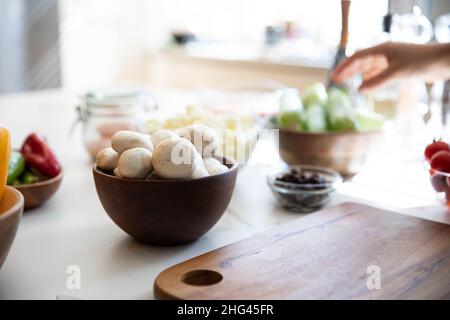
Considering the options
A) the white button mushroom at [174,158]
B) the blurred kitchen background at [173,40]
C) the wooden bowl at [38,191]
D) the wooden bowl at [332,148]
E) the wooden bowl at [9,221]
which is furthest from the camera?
the blurred kitchen background at [173,40]

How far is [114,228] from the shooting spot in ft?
3.25

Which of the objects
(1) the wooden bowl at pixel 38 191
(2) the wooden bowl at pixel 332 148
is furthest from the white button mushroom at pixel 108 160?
(2) the wooden bowl at pixel 332 148

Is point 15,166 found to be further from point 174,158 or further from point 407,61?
point 407,61

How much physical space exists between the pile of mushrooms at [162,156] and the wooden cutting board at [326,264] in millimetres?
121

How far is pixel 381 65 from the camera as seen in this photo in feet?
4.59

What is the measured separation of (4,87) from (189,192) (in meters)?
3.10

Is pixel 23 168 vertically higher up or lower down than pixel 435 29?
lower down

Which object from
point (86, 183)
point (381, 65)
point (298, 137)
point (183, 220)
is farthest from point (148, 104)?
point (183, 220)

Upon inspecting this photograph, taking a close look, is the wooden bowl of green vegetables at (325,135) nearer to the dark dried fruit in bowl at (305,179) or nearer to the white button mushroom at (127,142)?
the dark dried fruit in bowl at (305,179)

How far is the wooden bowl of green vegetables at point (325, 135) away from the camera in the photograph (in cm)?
126

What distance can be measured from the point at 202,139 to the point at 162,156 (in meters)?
0.11

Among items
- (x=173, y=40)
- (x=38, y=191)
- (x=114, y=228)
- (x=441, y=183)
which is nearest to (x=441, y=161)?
(x=441, y=183)

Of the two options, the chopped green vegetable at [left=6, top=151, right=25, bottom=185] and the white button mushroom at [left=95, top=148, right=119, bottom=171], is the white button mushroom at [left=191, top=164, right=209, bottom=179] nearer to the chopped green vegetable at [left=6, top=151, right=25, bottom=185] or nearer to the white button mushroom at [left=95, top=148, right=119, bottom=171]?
the white button mushroom at [left=95, top=148, right=119, bottom=171]
